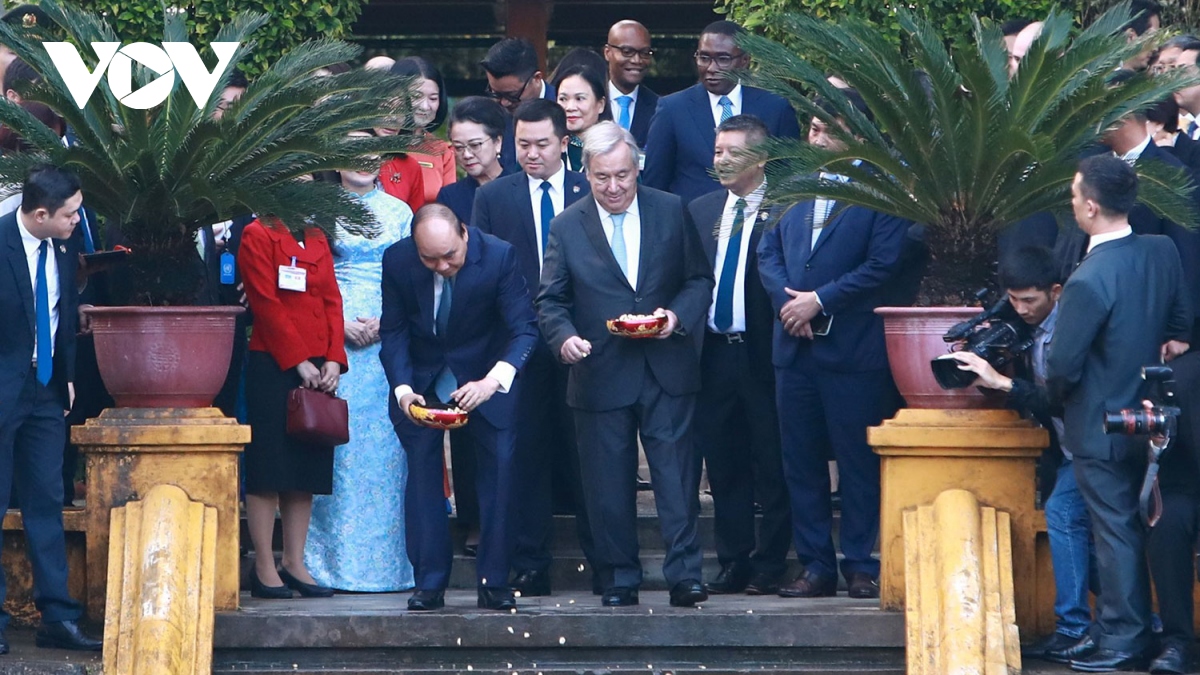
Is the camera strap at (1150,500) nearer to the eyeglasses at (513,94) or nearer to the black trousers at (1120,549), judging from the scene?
the black trousers at (1120,549)

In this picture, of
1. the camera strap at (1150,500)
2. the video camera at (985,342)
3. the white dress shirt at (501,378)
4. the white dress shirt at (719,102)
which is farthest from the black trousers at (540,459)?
the camera strap at (1150,500)

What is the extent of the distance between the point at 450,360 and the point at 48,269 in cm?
181

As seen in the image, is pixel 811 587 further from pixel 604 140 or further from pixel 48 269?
pixel 48 269

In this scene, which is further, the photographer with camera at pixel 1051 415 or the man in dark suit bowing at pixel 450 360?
the man in dark suit bowing at pixel 450 360

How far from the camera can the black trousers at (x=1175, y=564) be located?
24.7ft

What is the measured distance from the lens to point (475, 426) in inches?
327

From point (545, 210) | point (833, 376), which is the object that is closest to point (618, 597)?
point (833, 376)

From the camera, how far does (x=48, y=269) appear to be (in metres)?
8.02

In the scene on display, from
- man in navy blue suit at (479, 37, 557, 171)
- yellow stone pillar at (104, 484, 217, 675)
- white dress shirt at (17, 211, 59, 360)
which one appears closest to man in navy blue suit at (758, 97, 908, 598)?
man in navy blue suit at (479, 37, 557, 171)

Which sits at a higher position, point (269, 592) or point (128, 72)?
point (128, 72)

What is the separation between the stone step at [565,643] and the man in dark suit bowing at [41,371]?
0.79m

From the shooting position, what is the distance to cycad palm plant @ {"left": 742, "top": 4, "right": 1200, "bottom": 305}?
7977mm

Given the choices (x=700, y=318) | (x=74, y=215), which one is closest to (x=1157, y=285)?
(x=700, y=318)

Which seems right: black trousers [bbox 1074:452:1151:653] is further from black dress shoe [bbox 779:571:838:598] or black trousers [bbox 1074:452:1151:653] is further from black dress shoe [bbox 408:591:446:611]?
black dress shoe [bbox 408:591:446:611]
